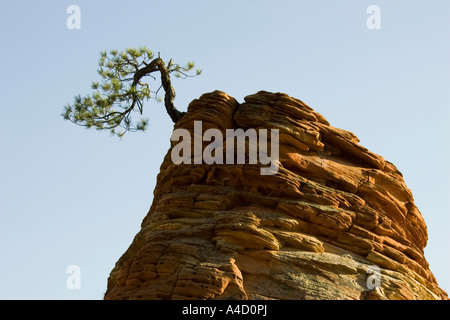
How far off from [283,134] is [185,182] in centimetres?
321

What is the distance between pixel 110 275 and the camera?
1922cm

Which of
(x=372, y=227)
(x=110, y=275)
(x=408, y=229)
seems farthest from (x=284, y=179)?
(x=110, y=275)

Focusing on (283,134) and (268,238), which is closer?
(268,238)

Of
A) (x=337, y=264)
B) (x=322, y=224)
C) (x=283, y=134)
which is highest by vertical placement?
(x=283, y=134)

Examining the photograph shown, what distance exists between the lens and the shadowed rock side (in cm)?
1585

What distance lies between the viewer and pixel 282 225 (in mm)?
17484

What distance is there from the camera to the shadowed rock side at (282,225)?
1585 cm

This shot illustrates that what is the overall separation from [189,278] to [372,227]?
594 centimetres

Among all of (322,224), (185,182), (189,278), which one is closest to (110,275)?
(185,182)

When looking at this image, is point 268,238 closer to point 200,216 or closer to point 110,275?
point 200,216
